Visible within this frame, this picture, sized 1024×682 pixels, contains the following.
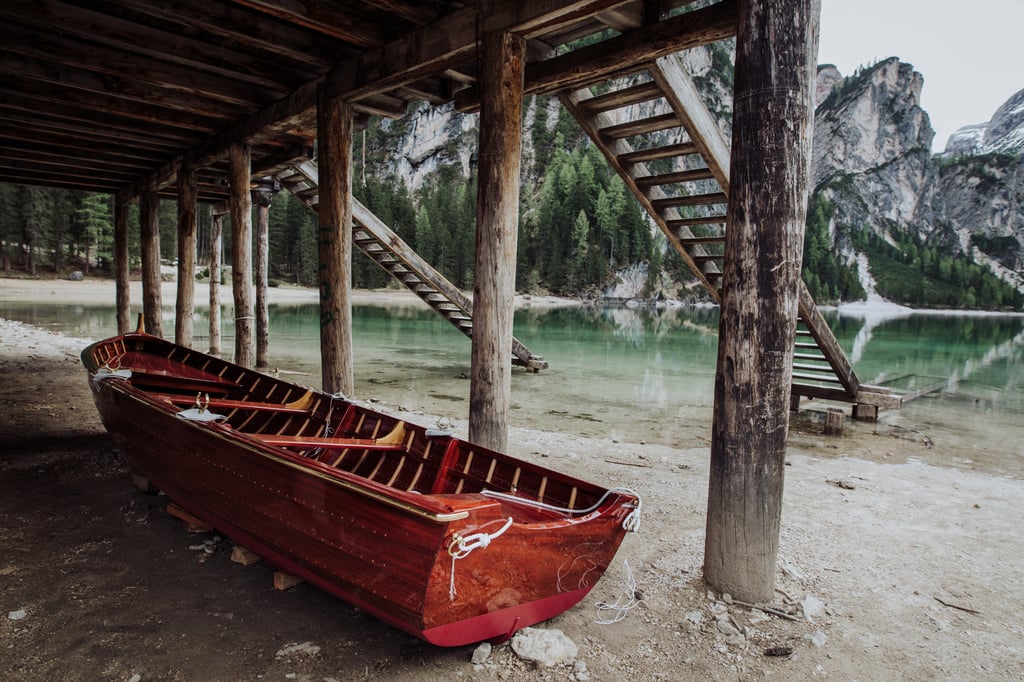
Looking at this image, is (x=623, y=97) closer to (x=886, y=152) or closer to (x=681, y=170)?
(x=681, y=170)

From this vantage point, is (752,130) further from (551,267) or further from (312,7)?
(551,267)

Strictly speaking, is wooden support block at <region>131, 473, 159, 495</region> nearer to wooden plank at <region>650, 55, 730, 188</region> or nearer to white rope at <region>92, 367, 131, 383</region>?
white rope at <region>92, 367, 131, 383</region>

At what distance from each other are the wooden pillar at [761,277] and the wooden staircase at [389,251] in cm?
799

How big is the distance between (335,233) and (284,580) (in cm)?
423

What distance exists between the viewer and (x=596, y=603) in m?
3.52

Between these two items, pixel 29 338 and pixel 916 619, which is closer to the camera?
pixel 916 619

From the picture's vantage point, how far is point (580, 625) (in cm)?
328

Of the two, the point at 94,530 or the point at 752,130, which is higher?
the point at 752,130

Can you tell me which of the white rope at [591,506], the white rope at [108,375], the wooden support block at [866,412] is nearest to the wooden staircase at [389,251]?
the white rope at [108,375]

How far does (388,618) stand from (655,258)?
86247mm

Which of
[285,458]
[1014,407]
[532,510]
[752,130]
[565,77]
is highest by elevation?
[565,77]

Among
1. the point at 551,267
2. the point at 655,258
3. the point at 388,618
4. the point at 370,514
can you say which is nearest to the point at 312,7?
the point at 370,514

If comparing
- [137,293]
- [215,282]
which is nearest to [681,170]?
[215,282]

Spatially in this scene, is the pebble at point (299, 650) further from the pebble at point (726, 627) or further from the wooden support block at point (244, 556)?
the pebble at point (726, 627)
